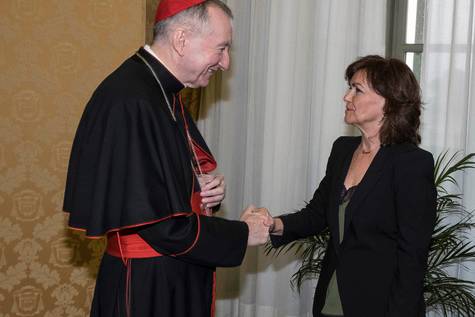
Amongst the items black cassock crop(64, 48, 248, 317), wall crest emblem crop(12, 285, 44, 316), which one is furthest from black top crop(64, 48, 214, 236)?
wall crest emblem crop(12, 285, 44, 316)

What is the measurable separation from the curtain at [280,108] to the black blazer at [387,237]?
1454mm

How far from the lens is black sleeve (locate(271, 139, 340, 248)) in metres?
2.76

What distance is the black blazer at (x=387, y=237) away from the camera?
2232mm

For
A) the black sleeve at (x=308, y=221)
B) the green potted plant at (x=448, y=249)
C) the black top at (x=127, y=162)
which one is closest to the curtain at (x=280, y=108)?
the green potted plant at (x=448, y=249)

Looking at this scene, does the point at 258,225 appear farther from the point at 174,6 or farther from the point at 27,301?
the point at 27,301

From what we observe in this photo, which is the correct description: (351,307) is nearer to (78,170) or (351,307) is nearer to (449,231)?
(449,231)

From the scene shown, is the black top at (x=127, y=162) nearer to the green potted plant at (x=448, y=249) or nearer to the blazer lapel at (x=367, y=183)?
the blazer lapel at (x=367, y=183)

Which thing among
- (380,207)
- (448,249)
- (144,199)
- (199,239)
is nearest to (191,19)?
(144,199)

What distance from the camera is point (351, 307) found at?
2.34 meters

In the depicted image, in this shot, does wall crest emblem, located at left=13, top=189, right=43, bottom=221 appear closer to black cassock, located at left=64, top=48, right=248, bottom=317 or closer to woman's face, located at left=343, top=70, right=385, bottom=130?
black cassock, located at left=64, top=48, right=248, bottom=317

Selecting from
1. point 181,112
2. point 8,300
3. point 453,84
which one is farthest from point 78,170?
point 453,84

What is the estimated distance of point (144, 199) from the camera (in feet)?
6.36

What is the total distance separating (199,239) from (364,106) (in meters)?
0.91

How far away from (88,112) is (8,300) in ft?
6.11
